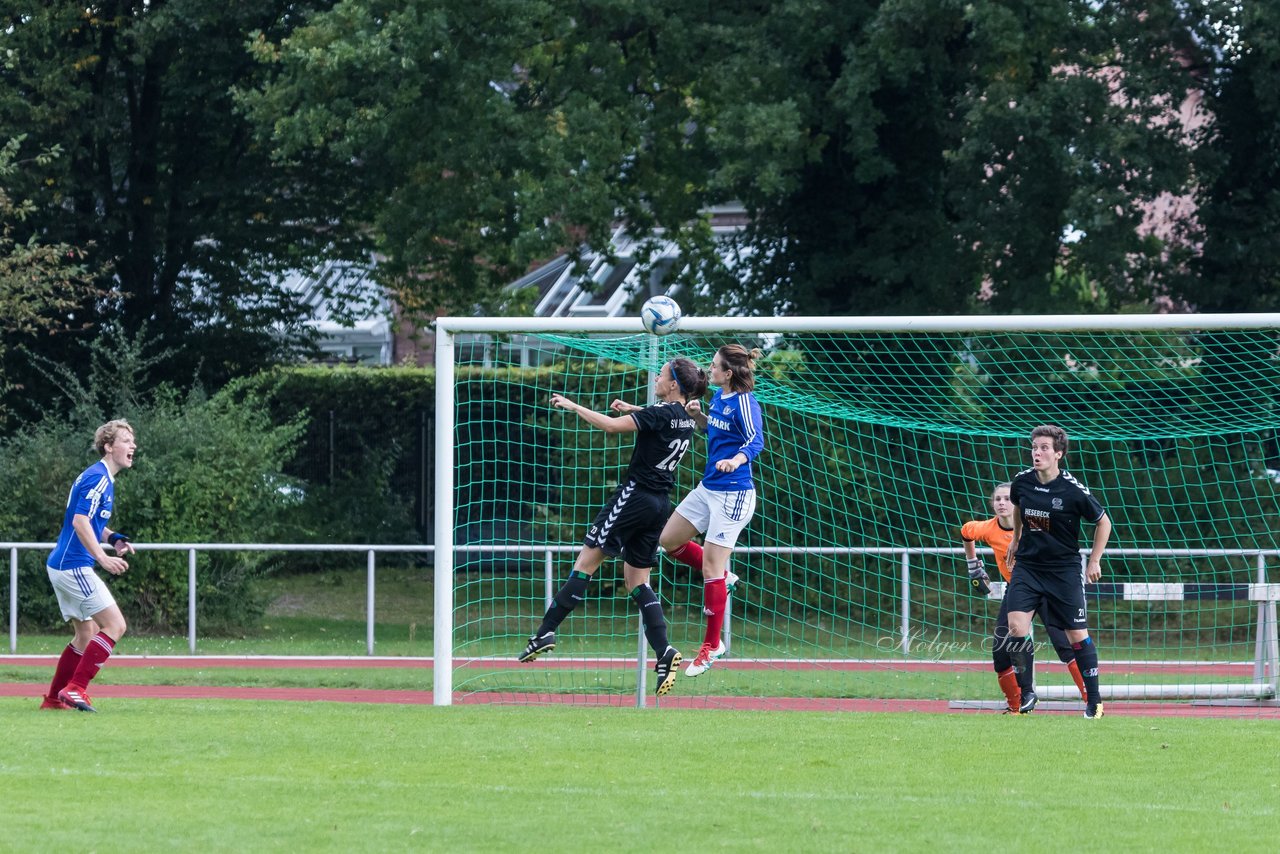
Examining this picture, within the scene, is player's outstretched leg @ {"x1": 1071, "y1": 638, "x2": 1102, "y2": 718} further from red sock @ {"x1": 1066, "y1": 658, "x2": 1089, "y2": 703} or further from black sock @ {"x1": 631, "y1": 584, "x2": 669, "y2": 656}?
black sock @ {"x1": 631, "y1": 584, "x2": 669, "y2": 656}

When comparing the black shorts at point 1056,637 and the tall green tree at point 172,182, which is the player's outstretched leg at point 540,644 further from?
the tall green tree at point 172,182

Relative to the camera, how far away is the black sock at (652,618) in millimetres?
10805

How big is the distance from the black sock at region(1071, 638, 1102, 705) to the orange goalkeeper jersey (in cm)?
112

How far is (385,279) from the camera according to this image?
76.2 ft

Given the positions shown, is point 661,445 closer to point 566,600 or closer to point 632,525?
point 632,525

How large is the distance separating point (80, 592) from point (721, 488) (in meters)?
3.99

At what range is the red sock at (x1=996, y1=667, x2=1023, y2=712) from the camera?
36.4 feet

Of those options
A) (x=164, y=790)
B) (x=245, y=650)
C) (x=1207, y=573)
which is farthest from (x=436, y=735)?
(x=1207, y=573)

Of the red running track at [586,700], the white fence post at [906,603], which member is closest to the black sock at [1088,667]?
the red running track at [586,700]

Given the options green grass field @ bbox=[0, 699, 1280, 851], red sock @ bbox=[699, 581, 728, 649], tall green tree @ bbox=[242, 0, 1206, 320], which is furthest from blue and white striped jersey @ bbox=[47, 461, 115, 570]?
tall green tree @ bbox=[242, 0, 1206, 320]

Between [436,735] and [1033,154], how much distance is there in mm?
12651

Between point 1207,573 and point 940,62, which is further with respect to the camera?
point 940,62

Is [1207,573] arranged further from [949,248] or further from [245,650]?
[245,650]

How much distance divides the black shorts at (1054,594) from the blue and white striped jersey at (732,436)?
1.84 metres
